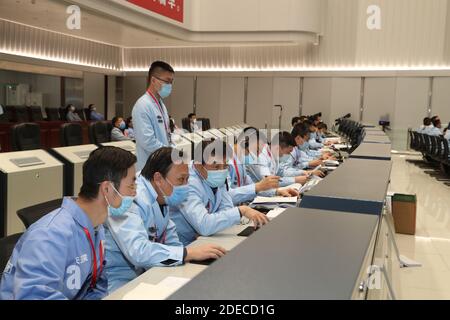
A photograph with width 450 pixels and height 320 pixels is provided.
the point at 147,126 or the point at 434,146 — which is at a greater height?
the point at 147,126

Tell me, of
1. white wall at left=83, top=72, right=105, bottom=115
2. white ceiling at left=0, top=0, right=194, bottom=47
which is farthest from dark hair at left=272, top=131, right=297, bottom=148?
white wall at left=83, top=72, right=105, bottom=115

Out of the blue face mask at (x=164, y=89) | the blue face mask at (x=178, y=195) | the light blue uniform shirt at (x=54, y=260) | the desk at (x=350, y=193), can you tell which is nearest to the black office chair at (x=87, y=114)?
the blue face mask at (x=164, y=89)

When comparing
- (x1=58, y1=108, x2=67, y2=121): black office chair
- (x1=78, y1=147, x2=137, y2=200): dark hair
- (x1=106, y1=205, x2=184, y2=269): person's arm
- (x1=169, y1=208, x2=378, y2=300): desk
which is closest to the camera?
(x1=169, y1=208, x2=378, y2=300): desk

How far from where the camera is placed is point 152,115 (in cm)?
387

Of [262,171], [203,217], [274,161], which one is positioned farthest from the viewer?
[274,161]

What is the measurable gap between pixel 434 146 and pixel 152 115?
7.32m

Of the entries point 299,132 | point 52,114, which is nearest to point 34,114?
point 52,114

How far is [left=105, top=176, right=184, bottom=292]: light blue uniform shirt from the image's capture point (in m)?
1.93

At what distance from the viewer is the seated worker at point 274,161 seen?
457cm

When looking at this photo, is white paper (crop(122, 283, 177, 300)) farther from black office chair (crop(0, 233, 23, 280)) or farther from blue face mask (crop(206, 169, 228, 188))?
blue face mask (crop(206, 169, 228, 188))

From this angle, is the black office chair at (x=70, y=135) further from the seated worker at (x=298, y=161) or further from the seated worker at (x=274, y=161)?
the seated worker at (x=298, y=161)

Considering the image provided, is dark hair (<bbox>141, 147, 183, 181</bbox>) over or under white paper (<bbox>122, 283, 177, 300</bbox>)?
over

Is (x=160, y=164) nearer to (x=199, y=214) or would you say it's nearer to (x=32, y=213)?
(x=199, y=214)
